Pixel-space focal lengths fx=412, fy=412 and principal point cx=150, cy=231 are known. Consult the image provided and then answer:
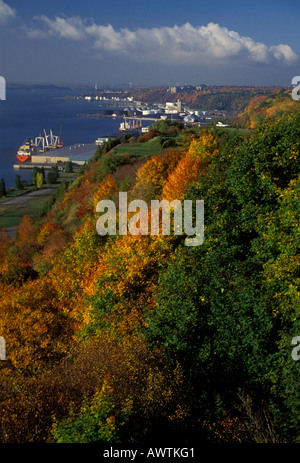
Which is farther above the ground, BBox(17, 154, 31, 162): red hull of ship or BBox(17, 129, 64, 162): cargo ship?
BBox(17, 129, 64, 162): cargo ship

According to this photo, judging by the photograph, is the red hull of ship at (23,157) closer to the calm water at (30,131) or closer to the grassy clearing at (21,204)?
the calm water at (30,131)

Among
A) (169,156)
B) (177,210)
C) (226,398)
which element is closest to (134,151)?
(169,156)

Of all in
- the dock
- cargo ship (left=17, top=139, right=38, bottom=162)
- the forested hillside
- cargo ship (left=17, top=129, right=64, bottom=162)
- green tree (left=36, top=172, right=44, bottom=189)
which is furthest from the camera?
cargo ship (left=17, top=129, right=64, bottom=162)

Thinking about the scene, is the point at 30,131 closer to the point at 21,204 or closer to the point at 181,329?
the point at 21,204

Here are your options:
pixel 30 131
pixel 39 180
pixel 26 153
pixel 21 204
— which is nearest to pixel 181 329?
pixel 21 204

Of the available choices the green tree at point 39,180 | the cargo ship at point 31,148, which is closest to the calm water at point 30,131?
the cargo ship at point 31,148

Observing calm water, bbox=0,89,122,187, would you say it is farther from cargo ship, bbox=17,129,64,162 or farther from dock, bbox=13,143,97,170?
dock, bbox=13,143,97,170

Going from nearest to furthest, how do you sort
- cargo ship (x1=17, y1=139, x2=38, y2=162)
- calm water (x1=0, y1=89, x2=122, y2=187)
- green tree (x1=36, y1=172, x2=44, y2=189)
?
green tree (x1=36, y1=172, x2=44, y2=189) < calm water (x1=0, y1=89, x2=122, y2=187) < cargo ship (x1=17, y1=139, x2=38, y2=162)

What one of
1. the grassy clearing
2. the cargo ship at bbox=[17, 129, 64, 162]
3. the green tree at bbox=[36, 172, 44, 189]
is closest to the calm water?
the cargo ship at bbox=[17, 129, 64, 162]
